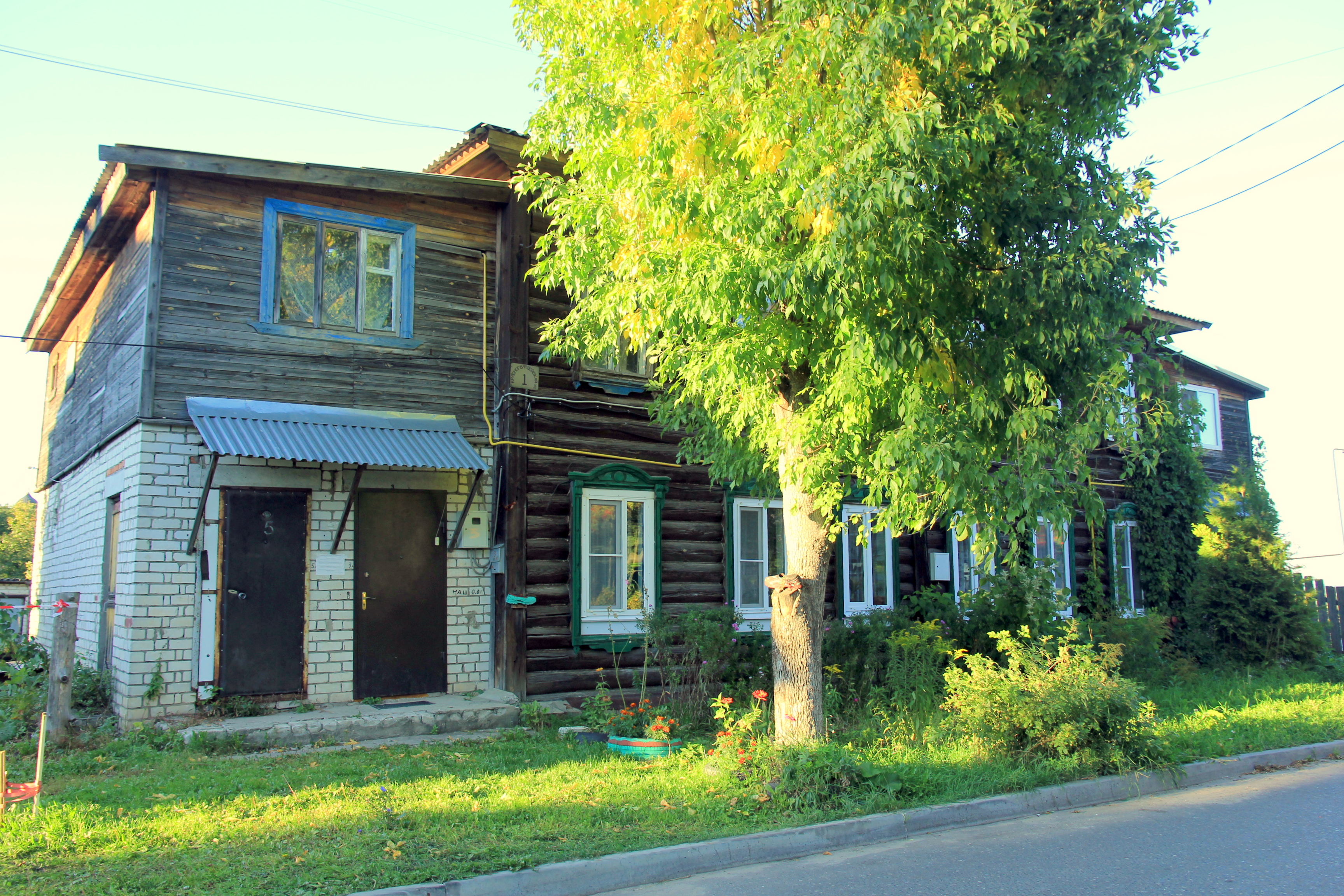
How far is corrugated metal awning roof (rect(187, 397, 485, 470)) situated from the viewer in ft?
31.0

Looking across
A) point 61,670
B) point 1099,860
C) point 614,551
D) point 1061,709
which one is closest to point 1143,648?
point 1061,709

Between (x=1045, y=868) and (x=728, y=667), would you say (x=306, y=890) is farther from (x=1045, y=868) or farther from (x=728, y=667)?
(x=728, y=667)

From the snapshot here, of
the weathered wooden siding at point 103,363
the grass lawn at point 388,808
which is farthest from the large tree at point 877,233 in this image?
the weathered wooden siding at point 103,363

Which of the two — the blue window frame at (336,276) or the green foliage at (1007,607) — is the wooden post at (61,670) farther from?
the green foliage at (1007,607)

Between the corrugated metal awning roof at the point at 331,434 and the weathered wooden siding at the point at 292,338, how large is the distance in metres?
0.21

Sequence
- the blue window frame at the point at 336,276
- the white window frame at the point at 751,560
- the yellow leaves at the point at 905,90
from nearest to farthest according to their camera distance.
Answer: the yellow leaves at the point at 905,90, the blue window frame at the point at 336,276, the white window frame at the point at 751,560

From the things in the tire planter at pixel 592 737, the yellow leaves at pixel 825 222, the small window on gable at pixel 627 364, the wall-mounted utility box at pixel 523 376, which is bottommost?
the tire planter at pixel 592 737

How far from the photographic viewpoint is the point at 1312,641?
14617 mm

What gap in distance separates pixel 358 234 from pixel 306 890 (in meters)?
8.14

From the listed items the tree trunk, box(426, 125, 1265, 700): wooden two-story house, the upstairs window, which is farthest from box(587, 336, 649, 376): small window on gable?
the upstairs window

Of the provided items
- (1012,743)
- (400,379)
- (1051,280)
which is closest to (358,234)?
(400,379)

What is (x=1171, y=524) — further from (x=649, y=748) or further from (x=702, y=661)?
(x=649, y=748)

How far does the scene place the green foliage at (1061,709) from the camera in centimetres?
778

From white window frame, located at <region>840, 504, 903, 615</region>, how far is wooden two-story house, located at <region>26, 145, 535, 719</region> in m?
5.66
